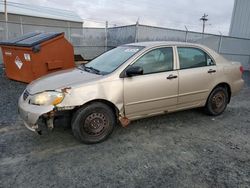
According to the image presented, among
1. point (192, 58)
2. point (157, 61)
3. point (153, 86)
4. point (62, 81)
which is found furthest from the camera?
point (192, 58)

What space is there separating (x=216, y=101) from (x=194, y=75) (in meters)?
0.99

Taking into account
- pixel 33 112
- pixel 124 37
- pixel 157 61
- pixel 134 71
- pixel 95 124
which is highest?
pixel 124 37

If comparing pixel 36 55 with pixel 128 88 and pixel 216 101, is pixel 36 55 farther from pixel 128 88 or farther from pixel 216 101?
pixel 216 101

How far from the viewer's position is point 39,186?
2.36 m

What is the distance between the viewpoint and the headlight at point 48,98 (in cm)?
297

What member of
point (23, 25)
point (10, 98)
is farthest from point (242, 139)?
point (23, 25)

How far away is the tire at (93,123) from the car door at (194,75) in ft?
4.97

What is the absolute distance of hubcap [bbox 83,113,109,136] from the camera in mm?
3240

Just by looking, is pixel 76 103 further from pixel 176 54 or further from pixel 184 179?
pixel 176 54

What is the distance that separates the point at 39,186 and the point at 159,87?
2.39 metres

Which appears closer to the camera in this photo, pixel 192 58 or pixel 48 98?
pixel 48 98

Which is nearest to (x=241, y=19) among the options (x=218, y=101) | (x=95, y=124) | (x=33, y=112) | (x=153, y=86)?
(x=218, y=101)

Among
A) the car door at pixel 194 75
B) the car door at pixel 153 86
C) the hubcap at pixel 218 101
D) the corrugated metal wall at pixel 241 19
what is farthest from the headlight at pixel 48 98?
the corrugated metal wall at pixel 241 19

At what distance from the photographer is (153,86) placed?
3.63m
